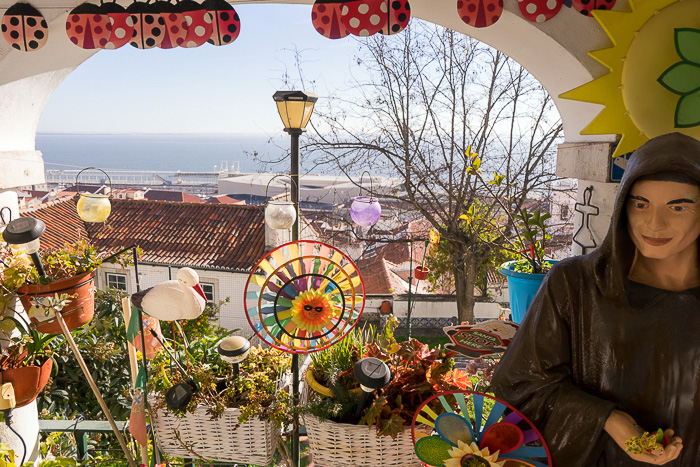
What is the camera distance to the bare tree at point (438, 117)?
7.69 m

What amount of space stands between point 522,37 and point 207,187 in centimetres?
5988

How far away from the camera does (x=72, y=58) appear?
6.65 ft

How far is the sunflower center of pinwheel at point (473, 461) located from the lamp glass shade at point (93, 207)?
1.66 meters

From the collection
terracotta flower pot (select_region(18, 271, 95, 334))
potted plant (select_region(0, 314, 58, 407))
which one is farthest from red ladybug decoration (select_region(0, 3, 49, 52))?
potted plant (select_region(0, 314, 58, 407))

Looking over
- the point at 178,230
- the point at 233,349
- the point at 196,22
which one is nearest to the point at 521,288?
the point at 233,349

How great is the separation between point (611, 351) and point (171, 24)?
1.65 metres

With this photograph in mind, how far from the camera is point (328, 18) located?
1.70m

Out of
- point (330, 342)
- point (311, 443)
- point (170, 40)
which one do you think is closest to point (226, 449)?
point (311, 443)

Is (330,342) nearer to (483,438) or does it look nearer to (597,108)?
(483,438)

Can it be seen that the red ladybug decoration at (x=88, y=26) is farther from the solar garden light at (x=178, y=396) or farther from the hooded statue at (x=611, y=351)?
the hooded statue at (x=611, y=351)

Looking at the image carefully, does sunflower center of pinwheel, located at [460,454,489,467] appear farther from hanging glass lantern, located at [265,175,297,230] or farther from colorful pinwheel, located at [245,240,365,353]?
hanging glass lantern, located at [265,175,297,230]

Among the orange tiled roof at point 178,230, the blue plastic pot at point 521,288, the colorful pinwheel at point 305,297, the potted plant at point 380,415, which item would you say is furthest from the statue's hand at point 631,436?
the orange tiled roof at point 178,230

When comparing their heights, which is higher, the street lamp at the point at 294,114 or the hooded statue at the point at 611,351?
the street lamp at the point at 294,114

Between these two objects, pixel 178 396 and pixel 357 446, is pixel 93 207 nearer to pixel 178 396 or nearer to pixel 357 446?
pixel 178 396
